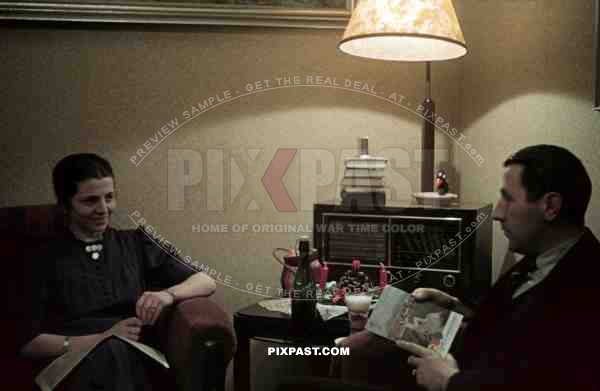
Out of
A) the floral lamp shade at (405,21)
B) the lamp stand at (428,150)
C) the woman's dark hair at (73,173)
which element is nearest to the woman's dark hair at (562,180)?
the floral lamp shade at (405,21)

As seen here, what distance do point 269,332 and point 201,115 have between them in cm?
97

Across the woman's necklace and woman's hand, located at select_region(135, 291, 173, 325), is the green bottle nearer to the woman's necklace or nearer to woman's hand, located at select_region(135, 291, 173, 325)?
woman's hand, located at select_region(135, 291, 173, 325)

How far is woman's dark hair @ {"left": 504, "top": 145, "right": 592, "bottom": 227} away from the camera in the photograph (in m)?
1.16

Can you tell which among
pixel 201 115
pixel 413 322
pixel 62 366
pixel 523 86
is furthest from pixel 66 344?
pixel 523 86

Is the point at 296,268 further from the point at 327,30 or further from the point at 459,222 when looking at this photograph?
the point at 327,30

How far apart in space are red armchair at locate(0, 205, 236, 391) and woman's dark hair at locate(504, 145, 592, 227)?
0.92 metres

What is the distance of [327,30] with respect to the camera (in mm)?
2297

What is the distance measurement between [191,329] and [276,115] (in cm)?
104

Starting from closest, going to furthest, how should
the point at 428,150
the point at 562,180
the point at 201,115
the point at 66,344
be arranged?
the point at 562,180
the point at 66,344
the point at 428,150
the point at 201,115

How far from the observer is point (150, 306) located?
170cm

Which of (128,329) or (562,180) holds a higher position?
(562,180)

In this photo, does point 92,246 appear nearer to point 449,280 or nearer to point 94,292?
point 94,292

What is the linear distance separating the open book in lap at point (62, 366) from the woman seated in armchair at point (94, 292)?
2cm

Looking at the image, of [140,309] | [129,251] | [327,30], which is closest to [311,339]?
[140,309]
